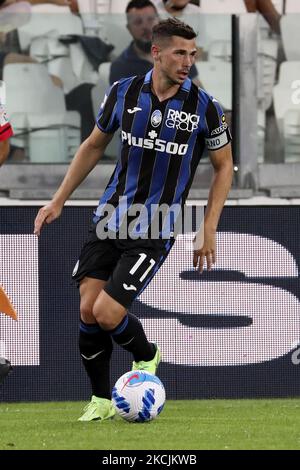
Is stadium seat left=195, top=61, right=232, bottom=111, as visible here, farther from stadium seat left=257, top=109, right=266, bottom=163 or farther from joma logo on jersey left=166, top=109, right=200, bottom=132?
joma logo on jersey left=166, top=109, right=200, bottom=132

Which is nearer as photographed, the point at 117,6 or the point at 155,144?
the point at 155,144

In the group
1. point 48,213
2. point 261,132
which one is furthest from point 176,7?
point 48,213

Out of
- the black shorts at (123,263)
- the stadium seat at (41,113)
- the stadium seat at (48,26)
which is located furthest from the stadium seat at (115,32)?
the black shorts at (123,263)

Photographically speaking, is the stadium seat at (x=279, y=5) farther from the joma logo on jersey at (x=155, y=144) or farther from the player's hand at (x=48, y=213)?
the player's hand at (x=48, y=213)

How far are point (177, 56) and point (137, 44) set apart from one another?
4.82 meters

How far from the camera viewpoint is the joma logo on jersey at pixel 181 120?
748cm

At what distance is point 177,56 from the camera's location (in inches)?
289

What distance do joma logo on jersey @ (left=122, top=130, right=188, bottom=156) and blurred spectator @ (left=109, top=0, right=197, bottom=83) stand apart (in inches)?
179

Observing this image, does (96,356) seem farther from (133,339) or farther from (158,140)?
(158,140)

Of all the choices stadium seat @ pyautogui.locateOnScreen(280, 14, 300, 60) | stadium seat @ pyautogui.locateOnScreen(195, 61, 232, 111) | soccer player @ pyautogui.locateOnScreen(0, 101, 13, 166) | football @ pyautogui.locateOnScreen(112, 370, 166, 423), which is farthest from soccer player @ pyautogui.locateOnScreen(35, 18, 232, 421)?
stadium seat @ pyautogui.locateOnScreen(280, 14, 300, 60)

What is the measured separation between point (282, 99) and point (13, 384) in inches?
167

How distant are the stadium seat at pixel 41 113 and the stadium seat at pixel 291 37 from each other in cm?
216
